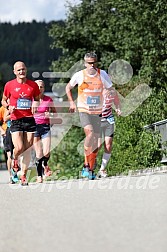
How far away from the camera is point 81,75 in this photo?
13.4 metres

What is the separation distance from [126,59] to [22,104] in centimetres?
1930

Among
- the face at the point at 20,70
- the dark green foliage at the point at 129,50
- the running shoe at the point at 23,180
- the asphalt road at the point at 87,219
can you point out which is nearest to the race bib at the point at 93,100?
the face at the point at 20,70

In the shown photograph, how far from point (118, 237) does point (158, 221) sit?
0.90 m

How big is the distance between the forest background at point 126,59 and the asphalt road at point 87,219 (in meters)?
6.75

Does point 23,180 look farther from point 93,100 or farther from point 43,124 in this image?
point 43,124

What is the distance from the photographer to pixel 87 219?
732 cm

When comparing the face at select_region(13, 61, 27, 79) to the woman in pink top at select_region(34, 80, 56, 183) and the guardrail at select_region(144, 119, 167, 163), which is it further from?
the guardrail at select_region(144, 119, 167, 163)

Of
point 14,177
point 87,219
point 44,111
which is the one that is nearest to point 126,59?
point 44,111

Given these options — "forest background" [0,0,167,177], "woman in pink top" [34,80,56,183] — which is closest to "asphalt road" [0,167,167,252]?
"woman in pink top" [34,80,56,183]

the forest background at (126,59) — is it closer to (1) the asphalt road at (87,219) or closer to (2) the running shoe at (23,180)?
(2) the running shoe at (23,180)

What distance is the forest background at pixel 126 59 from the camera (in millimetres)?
18172

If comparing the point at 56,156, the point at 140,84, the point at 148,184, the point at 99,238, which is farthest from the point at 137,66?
the point at 99,238

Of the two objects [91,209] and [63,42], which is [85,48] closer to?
[63,42]

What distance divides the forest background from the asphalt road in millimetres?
6746
